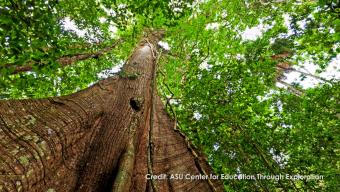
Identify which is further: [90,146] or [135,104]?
[135,104]

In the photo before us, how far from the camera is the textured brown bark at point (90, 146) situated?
159cm

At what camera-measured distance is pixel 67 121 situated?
2.14 metres

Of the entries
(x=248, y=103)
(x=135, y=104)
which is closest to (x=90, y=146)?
(x=135, y=104)

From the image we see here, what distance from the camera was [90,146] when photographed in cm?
229

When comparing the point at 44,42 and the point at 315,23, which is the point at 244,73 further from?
the point at 44,42

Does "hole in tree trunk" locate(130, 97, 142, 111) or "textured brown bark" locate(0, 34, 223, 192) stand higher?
"hole in tree trunk" locate(130, 97, 142, 111)

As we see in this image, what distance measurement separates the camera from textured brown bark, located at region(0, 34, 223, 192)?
1592 mm

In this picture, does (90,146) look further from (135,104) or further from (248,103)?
(248,103)

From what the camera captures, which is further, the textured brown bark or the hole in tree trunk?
the hole in tree trunk

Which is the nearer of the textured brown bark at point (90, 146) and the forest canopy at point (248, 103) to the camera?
the textured brown bark at point (90, 146)

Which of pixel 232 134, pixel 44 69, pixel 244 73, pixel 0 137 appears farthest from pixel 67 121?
pixel 244 73

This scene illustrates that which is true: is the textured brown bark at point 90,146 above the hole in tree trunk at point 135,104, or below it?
below

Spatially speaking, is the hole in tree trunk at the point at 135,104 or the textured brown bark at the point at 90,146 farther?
the hole in tree trunk at the point at 135,104

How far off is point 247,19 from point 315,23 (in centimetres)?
462
